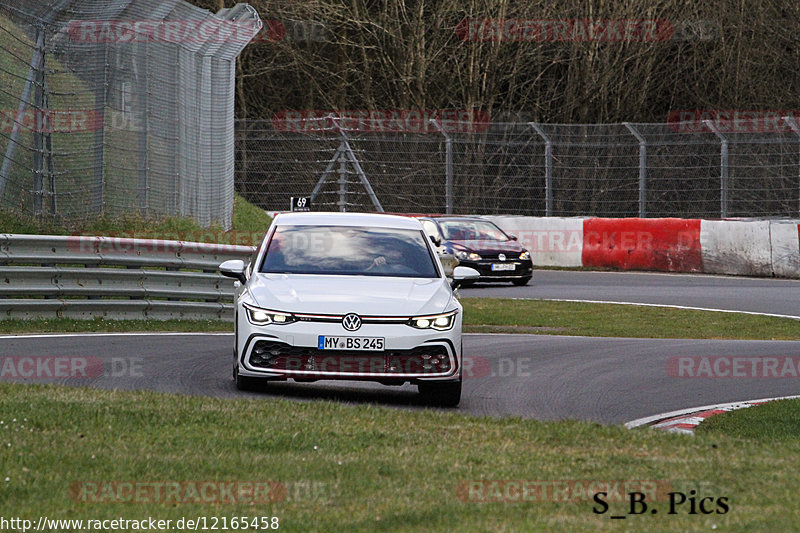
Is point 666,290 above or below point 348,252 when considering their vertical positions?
below

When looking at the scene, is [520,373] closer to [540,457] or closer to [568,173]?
[540,457]

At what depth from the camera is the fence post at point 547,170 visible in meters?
29.7

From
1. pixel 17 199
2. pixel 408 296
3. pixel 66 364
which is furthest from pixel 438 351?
pixel 17 199

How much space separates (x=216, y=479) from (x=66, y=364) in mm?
5354

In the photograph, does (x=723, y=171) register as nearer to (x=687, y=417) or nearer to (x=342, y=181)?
(x=342, y=181)

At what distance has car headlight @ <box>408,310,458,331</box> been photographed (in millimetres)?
9523

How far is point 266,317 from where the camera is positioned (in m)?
Answer: 9.57

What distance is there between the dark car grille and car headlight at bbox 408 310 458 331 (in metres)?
0.16

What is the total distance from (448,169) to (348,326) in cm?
2177

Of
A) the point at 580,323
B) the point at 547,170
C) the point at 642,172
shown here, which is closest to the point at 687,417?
the point at 580,323

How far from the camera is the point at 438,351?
31.4ft

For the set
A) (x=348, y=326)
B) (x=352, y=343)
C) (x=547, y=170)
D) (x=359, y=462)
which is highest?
(x=547, y=170)

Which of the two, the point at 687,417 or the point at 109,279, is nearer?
the point at 687,417

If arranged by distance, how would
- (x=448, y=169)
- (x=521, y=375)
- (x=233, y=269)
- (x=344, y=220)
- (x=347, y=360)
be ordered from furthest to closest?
1. (x=448, y=169)
2. (x=521, y=375)
3. (x=344, y=220)
4. (x=233, y=269)
5. (x=347, y=360)
